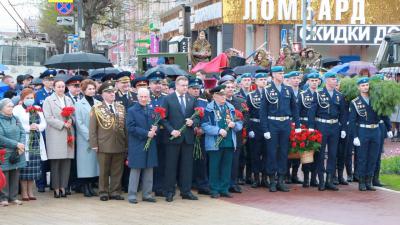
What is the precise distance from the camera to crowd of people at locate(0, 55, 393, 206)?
44.3 ft

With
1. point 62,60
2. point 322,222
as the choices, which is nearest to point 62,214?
point 322,222

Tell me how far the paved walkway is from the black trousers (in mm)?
275

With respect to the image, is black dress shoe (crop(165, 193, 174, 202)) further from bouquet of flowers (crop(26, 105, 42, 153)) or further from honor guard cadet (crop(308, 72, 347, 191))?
honor guard cadet (crop(308, 72, 347, 191))

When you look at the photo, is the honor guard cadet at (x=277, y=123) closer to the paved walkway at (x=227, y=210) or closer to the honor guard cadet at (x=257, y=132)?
the honor guard cadet at (x=257, y=132)

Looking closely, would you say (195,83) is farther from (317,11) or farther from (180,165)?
(317,11)

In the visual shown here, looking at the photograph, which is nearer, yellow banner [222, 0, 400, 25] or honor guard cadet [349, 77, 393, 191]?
honor guard cadet [349, 77, 393, 191]

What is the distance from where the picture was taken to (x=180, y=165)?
1391 centimetres

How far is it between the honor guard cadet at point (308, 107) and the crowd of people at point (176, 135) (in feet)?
0.06

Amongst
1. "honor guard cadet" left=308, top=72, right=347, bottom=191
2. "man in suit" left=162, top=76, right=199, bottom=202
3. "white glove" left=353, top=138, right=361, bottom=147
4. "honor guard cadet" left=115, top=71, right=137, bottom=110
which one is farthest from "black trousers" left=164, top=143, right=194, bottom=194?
"white glove" left=353, top=138, right=361, bottom=147

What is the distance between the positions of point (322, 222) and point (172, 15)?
41617 millimetres

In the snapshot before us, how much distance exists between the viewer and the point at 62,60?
19.7 meters

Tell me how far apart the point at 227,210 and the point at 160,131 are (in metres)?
1.83

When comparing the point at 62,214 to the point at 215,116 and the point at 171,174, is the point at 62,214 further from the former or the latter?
the point at 215,116

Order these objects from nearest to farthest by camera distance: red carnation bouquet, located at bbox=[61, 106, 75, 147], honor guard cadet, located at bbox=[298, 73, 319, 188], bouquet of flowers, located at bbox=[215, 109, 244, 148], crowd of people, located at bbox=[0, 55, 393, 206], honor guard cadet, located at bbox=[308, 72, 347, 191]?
crowd of people, located at bbox=[0, 55, 393, 206], red carnation bouquet, located at bbox=[61, 106, 75, 147], bouquet of flowers, located at bbox=[215, 109, 244, 148], honor guard cadet, located at bbox=[308, 72, 347, 191], honor guard cadet, located at bbox=[298, 73, 319, 188]
